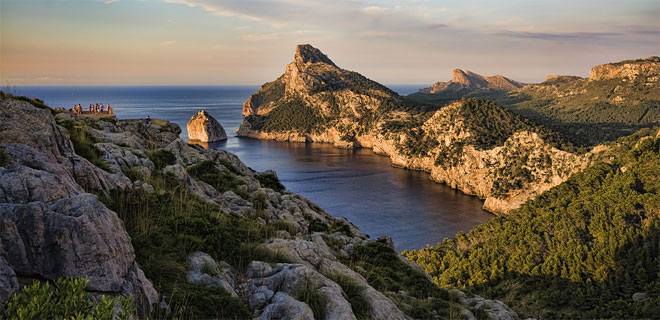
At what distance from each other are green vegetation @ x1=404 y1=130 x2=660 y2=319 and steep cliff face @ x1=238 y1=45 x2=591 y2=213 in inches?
1071

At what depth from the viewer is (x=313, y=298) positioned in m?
8.37

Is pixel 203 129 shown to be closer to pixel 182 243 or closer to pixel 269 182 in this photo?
pixel 269 182

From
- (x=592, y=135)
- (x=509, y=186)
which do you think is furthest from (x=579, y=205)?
(x=592, y=135)

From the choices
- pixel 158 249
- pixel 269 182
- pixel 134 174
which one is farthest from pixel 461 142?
pixel 158 249

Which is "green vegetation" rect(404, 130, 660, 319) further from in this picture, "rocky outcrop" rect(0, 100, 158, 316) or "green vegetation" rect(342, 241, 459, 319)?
"rocky outcrop" rect(0, 100, 158, 316)

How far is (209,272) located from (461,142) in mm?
123789

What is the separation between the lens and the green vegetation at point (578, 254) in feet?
123

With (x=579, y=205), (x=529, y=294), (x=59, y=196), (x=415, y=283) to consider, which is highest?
(x=59, y=196)

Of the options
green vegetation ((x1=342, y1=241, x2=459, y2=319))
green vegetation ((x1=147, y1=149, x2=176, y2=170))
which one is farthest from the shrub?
green vegetation ((x1=342, y1=241, x2=459, y2=319))

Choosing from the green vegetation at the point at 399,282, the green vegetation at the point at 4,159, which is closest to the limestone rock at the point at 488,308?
the green vegetation at the point at 399,282

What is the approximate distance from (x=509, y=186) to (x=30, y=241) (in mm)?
101706

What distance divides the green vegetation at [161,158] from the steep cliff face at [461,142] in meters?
85.1

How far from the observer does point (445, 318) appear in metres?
12.0

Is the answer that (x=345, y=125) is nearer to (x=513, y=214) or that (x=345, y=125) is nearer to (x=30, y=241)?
(x=513, y=214)
